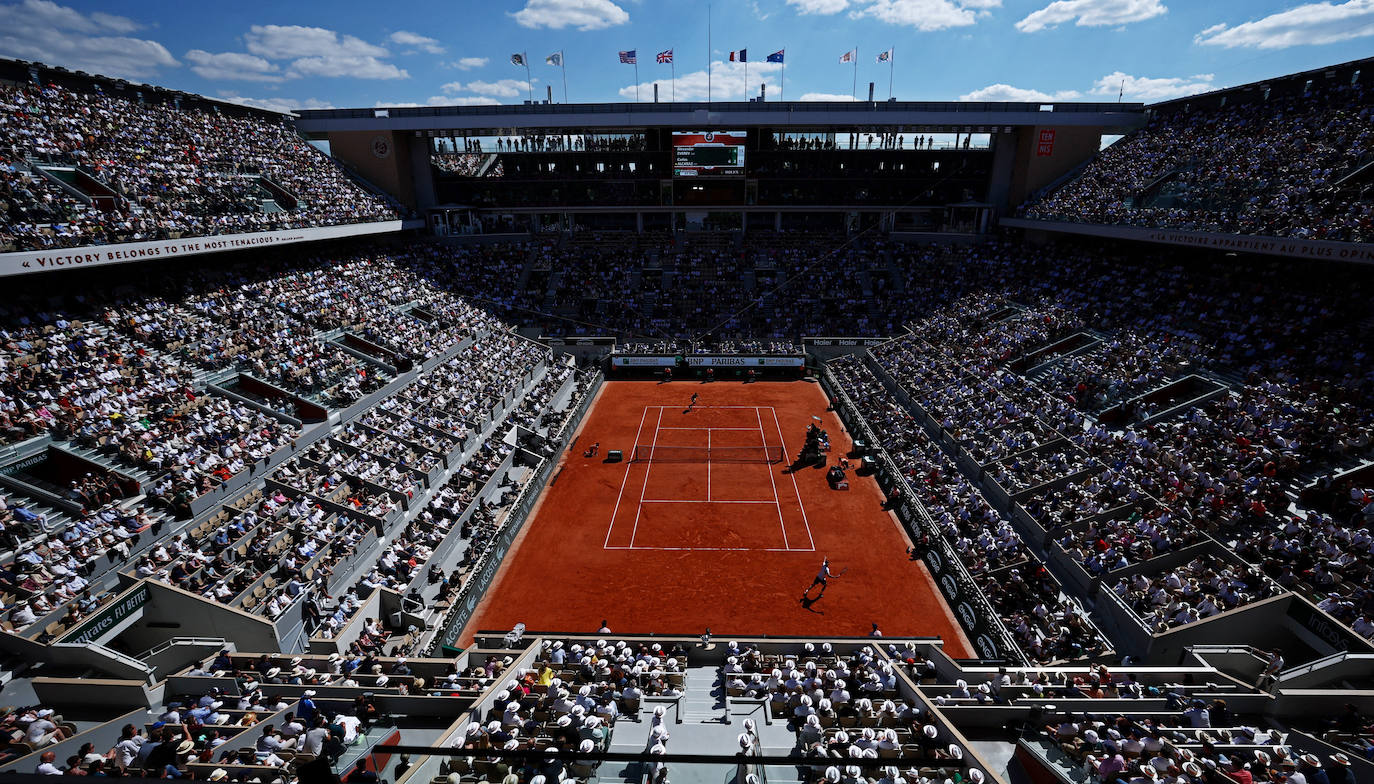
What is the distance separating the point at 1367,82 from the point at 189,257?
62.7 m

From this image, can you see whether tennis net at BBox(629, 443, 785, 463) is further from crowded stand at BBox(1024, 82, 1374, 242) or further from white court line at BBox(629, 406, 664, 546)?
crowded stand at BBox(1024, 82, 1374, 242)

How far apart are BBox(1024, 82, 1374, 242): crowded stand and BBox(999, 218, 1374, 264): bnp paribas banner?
526mm

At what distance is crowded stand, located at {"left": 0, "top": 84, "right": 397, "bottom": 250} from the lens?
26.8m

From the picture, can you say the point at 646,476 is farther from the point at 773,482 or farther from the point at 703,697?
the point at 703,697

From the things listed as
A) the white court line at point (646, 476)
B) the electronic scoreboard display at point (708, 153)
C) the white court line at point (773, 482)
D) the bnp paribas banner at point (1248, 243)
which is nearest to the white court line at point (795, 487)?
the white court line at point (773, 482)

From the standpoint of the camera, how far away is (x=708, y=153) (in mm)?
55812

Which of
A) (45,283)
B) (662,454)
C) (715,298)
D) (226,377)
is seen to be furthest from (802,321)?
(45,283)

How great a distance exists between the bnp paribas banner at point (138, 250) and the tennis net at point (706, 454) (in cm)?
2302

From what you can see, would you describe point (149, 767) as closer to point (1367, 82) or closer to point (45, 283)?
point (45, 283)

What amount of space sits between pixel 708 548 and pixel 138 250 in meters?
27.3

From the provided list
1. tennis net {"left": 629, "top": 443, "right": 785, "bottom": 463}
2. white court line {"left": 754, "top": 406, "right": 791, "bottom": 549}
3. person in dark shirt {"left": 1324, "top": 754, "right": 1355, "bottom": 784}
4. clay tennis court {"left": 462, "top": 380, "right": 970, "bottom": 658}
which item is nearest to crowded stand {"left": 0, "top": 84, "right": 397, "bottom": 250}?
clay tennis court {"left": 462, "top": 380, "right": 970, "bottom": 658}

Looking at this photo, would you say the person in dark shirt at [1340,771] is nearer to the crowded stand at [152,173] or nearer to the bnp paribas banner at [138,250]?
the bnp paribas banner at [138,250]

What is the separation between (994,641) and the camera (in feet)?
62.0

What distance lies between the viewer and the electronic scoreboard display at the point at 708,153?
55.4 meters
